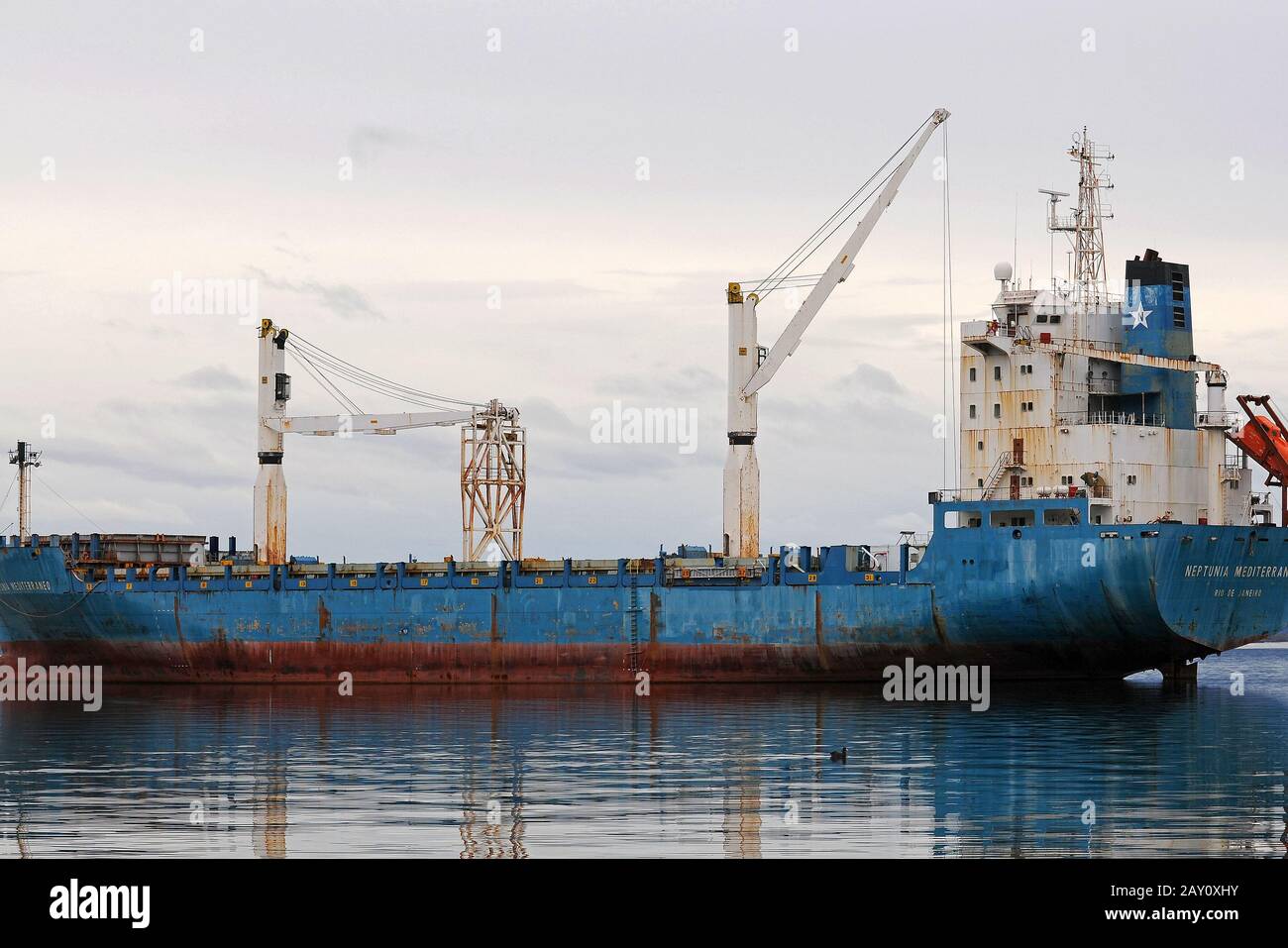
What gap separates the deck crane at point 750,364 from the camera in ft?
185

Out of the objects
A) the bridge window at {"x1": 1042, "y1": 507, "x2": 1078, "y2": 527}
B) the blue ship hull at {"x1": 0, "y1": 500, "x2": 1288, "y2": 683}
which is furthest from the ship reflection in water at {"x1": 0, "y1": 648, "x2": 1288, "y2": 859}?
the bridge window at {"x1": 1042, "y1": 507, "x2": 1078, "y2": 527}

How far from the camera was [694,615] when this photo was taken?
53.5 meters

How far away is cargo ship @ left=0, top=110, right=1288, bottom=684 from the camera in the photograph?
4881 centimetres

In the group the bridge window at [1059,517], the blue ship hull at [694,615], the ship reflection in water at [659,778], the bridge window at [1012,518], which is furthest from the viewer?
the bridge window at [1012,518]

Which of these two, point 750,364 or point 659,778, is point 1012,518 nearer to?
point 750,364

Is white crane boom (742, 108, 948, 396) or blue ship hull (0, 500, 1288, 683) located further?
white crane boom (742, 108, 948, 396)

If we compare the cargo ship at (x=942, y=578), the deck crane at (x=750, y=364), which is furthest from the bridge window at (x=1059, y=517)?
the deck crane at (x=750, y=364)

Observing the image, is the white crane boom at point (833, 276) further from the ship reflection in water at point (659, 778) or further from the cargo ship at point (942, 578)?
the ship reflection in water at point (659, 778)

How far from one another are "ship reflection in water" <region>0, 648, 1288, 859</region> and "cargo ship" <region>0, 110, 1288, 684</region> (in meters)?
2.63

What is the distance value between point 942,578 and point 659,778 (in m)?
21.9

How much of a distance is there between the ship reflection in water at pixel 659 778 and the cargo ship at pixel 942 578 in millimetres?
2628

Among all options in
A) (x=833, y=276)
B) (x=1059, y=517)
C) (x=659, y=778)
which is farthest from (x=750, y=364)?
(x=659, y=778)

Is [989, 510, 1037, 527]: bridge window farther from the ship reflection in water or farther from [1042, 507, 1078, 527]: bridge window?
the ship reflection in water
